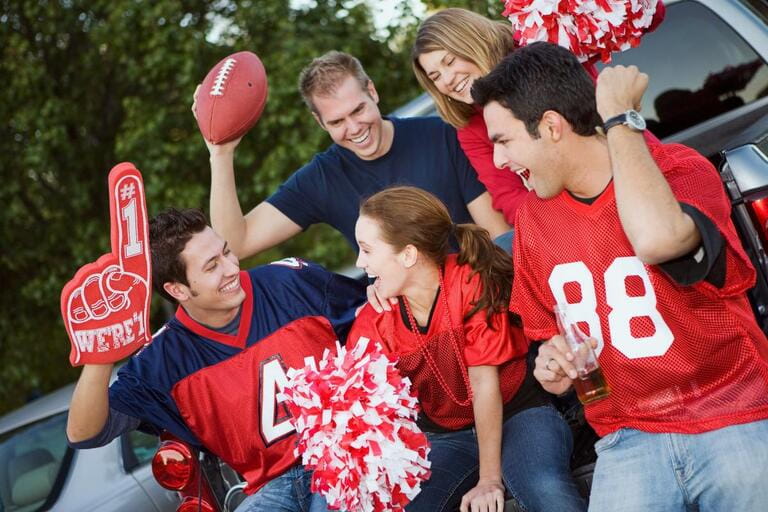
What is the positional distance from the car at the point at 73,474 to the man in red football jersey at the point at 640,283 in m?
2.19

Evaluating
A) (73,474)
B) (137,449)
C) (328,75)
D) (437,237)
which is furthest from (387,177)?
(73,474)

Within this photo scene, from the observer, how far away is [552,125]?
265 cm

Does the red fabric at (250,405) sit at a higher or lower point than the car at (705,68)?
lower

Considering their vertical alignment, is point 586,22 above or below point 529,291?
above

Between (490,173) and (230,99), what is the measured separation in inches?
44.1

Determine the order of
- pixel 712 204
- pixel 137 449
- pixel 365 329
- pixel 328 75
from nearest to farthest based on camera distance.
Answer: pixel 712 204 < pixel 365 329 < pixel 328 75 < pixel 137 449

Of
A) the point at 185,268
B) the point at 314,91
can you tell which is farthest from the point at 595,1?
the point at 185,268

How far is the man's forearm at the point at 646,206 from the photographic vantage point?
2.38 m

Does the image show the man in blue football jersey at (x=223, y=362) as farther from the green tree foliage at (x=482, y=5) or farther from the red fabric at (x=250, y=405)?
the green tree foliage at (x=482, y=5)

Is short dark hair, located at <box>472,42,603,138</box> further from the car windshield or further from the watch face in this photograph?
the car windshield

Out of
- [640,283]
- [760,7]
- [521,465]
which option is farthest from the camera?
[760,7]

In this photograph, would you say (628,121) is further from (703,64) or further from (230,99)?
(703,64)

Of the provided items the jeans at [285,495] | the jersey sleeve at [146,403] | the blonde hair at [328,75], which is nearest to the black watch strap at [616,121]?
the jeans at [285,495]

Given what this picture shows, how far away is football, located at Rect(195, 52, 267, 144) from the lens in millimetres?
3902
